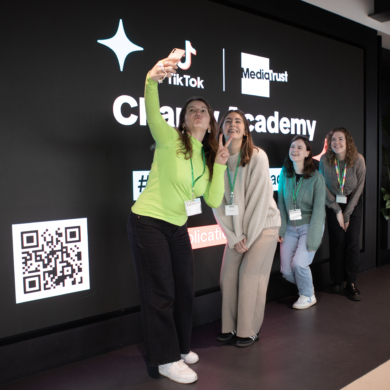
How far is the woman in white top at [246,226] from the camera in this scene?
2461 millimetres

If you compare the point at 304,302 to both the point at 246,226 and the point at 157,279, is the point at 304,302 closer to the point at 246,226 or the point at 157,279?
the point at 246,226

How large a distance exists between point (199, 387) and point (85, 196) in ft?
4.49

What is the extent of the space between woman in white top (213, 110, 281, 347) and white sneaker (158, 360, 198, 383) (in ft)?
1.79

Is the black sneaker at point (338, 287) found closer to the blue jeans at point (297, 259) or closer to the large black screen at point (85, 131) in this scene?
the blue jeans at point (297, 259)

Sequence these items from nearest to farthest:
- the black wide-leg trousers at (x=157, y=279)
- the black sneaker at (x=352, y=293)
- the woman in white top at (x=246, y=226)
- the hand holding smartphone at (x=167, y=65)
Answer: the hand holding smartphone at (x=167, y=65) < the black wide-leg trousers at (x=157, y=279) < the woman in white top at (x=246, y=226) < the black sneaker at (x=352, y=293)

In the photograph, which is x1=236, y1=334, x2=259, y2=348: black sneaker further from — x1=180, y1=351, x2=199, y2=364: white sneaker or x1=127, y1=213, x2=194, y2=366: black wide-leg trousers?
x1=127, y1=213, x2=194, y2=366: black wide-leg trousers

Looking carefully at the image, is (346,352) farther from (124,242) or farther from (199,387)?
(124,242)

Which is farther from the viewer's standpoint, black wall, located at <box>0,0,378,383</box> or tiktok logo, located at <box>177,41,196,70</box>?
tiktok logo, located at <box>177,41,196,70</box>

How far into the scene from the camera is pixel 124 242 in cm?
260

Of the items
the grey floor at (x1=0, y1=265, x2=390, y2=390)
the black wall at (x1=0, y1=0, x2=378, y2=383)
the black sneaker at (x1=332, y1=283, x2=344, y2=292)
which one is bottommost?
the grey floor at (x1=0, y1=265, x2=390, y2=390)

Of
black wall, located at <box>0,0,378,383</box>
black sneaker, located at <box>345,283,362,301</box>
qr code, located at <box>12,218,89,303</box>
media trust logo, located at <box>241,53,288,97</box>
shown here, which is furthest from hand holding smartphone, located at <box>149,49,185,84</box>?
black sneaker, located at <box>345,283,362,301</box>

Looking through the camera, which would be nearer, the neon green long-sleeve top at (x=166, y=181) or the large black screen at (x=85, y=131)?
the neon green long-sleeve top at (x=166, y=181)

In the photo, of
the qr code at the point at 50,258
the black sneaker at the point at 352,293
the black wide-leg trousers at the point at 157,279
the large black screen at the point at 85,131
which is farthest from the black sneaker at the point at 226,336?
the black sneaker at the point at 352,293

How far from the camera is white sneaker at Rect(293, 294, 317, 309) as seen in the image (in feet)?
10.7
